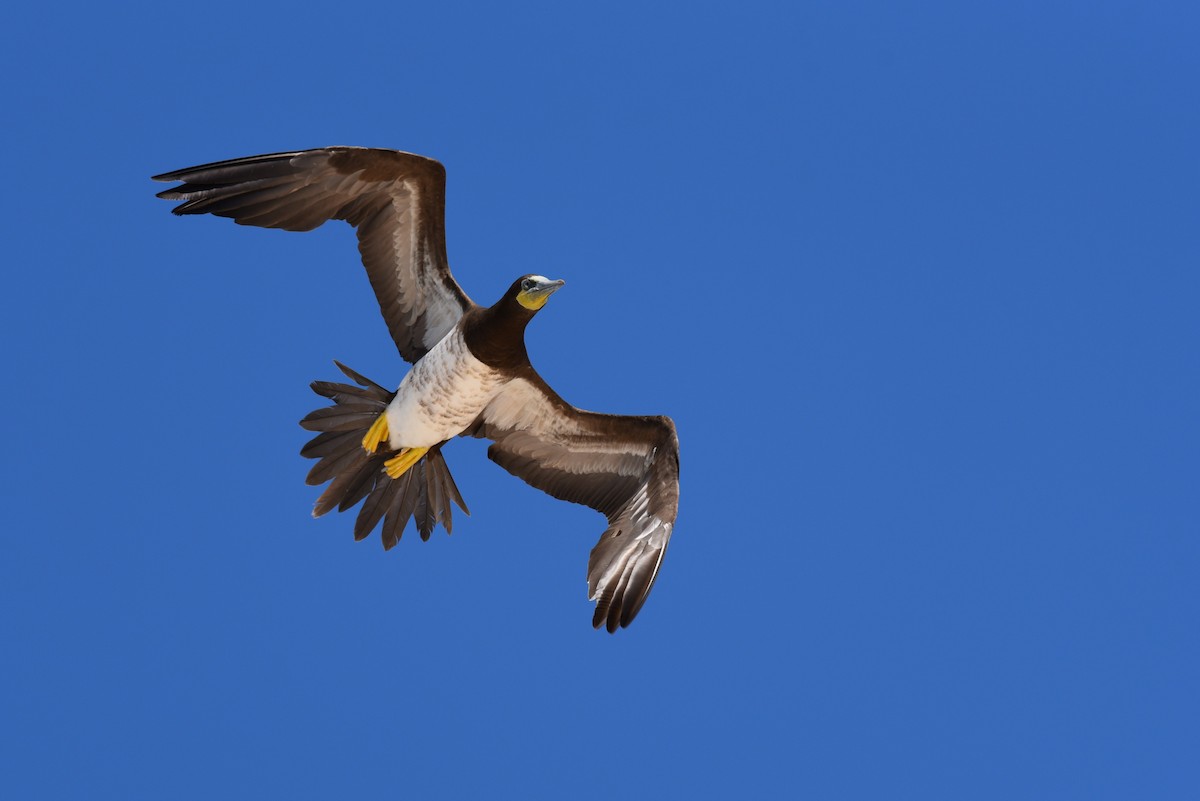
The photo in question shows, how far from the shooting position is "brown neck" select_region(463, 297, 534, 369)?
11266 millimetres

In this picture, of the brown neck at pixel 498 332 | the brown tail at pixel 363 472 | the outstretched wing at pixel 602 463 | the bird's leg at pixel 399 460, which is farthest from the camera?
the bird's leg at pixel 399 460

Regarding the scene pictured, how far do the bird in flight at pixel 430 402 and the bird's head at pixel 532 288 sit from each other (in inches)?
0.4

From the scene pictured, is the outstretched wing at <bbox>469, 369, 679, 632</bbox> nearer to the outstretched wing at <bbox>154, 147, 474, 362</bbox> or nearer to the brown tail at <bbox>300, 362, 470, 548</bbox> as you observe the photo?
the brown tail at <bbox>300, 362, 470, 548</bbox>

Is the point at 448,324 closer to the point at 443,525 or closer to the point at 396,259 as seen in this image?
the point at 396,259

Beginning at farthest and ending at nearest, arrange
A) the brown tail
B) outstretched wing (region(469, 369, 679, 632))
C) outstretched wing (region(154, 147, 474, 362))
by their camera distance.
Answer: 1. the brown tail
2. outstretched wing (region(469, 369, 679, 632))
3. outstretched wing (region(154, 147, 474, 362))

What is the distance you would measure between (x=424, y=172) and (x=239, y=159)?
51.3 inches

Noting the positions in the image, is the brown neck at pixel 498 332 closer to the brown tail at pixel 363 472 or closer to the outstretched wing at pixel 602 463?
the outstretched wing at pixel 602 463

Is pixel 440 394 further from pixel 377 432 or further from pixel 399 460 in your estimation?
pixel 399 460

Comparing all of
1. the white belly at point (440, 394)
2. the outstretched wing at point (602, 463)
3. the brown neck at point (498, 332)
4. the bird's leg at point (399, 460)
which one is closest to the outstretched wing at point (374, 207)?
the white belly at point (440, 394)

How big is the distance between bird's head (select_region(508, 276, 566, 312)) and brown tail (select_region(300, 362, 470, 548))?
142cm

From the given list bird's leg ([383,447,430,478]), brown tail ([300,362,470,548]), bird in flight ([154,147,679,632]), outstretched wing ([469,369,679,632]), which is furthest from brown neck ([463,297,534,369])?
bird's leg ([383,447,430,478])

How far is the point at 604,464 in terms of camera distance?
12.3 meters

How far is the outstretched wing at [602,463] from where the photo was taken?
1141cm

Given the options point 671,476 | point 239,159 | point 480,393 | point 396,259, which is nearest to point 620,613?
point 671,476
